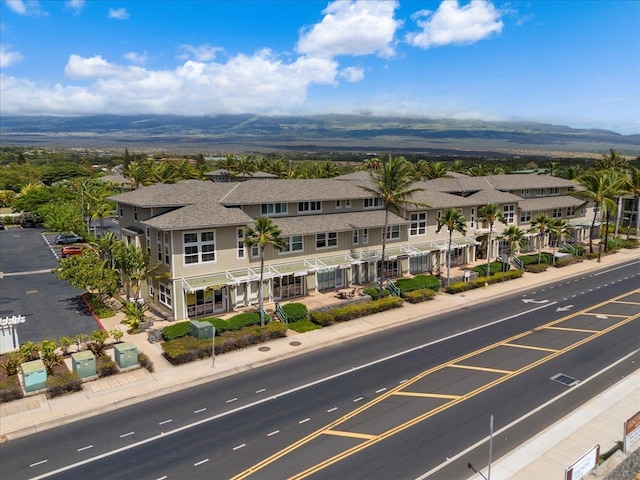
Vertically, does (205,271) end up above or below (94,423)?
above

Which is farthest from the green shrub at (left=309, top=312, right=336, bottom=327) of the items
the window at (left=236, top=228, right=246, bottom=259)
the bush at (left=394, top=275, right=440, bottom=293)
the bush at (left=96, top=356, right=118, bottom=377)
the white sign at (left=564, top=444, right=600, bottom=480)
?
the white sign at (left=564, top=444, right=600, bottom=480)

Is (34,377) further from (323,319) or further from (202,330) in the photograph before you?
(323,319)

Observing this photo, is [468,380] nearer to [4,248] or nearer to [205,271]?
[205,271]

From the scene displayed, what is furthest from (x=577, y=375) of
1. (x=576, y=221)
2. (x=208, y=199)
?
(x=576, y=221)

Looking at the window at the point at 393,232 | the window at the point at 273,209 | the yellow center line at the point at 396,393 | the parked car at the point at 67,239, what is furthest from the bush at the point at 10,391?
the parked car at the point at 67,239

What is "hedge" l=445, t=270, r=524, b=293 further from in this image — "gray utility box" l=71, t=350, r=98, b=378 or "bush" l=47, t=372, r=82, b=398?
"bush" l=47, t=372, r=82, b=398

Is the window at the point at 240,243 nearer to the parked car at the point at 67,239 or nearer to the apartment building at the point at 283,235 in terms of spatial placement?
the apartment building at the point at 283,235

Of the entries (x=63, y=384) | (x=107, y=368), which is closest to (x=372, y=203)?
(x=107, y=368)
